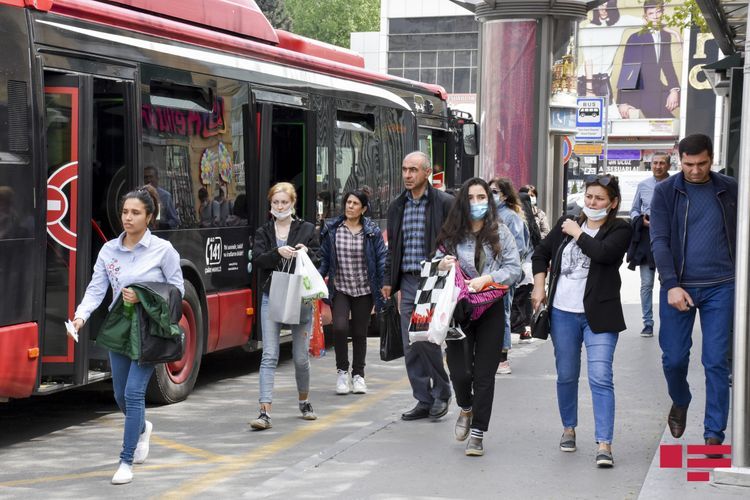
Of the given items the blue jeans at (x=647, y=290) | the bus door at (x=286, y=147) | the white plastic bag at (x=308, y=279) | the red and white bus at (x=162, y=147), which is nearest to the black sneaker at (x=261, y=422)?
the white plastic bag at (x=308, y=279)

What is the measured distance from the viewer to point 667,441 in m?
7.56

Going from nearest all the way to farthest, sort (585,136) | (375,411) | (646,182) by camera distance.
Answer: (375,411) → (646,182) → (585,136)

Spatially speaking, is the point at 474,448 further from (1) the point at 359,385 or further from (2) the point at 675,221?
(1) the point at 359,385

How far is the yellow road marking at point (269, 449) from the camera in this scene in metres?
6.82

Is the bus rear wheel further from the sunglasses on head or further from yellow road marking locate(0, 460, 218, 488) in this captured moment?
the sunglasses on head

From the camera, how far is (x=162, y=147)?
9.28 m

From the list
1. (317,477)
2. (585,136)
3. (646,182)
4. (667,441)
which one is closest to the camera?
(317,477)

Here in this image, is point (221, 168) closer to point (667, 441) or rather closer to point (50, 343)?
point (50, 343)

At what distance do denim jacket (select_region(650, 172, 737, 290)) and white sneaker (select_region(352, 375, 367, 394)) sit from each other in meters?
3.70

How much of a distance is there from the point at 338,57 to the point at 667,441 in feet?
22.8

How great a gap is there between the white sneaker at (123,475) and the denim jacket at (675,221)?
3.25 metres

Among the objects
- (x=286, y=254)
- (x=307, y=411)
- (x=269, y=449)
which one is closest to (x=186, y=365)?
(x=307, y=411)

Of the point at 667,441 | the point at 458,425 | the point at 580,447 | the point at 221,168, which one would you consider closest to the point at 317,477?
the point at 458,425

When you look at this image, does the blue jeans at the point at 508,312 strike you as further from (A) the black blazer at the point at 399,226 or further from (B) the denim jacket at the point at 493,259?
(B) the denim jacket at the point at 493,259
